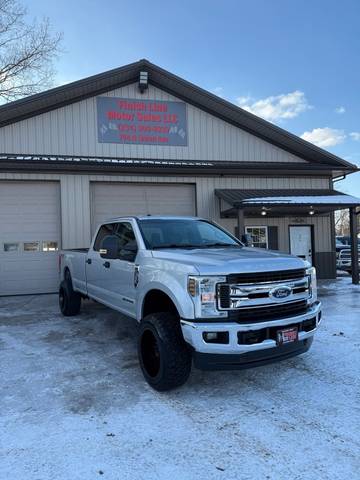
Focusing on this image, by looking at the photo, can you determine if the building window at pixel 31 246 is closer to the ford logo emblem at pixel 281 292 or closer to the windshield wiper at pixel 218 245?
the windshield wiper at pixel 218 245

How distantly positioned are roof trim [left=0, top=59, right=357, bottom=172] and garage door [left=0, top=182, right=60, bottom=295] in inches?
89.0

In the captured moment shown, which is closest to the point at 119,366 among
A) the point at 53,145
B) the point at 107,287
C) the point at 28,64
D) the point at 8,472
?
the point at 107,287

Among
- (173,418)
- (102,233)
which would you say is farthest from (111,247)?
(173,418)

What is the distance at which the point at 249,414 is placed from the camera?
3818mm

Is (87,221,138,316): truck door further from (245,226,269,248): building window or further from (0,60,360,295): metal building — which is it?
(245,226,269,248): building window

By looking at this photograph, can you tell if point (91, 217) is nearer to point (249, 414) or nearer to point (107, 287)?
point (107, 287)

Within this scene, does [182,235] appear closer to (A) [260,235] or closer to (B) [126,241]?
(B) [126,241]

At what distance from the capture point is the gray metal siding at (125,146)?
12156 millimetres

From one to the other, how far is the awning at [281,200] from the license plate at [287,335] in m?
7.67

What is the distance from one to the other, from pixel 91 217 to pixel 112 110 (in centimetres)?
368

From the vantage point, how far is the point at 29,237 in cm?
1195

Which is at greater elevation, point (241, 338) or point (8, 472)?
point (241, 338)

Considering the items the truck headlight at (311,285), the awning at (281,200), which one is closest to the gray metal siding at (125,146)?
the awning at (281,200)

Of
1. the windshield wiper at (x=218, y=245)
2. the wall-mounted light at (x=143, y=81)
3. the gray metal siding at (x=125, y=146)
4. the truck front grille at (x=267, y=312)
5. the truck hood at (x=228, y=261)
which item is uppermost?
the wall-mounted light at (x=143, y=81)
